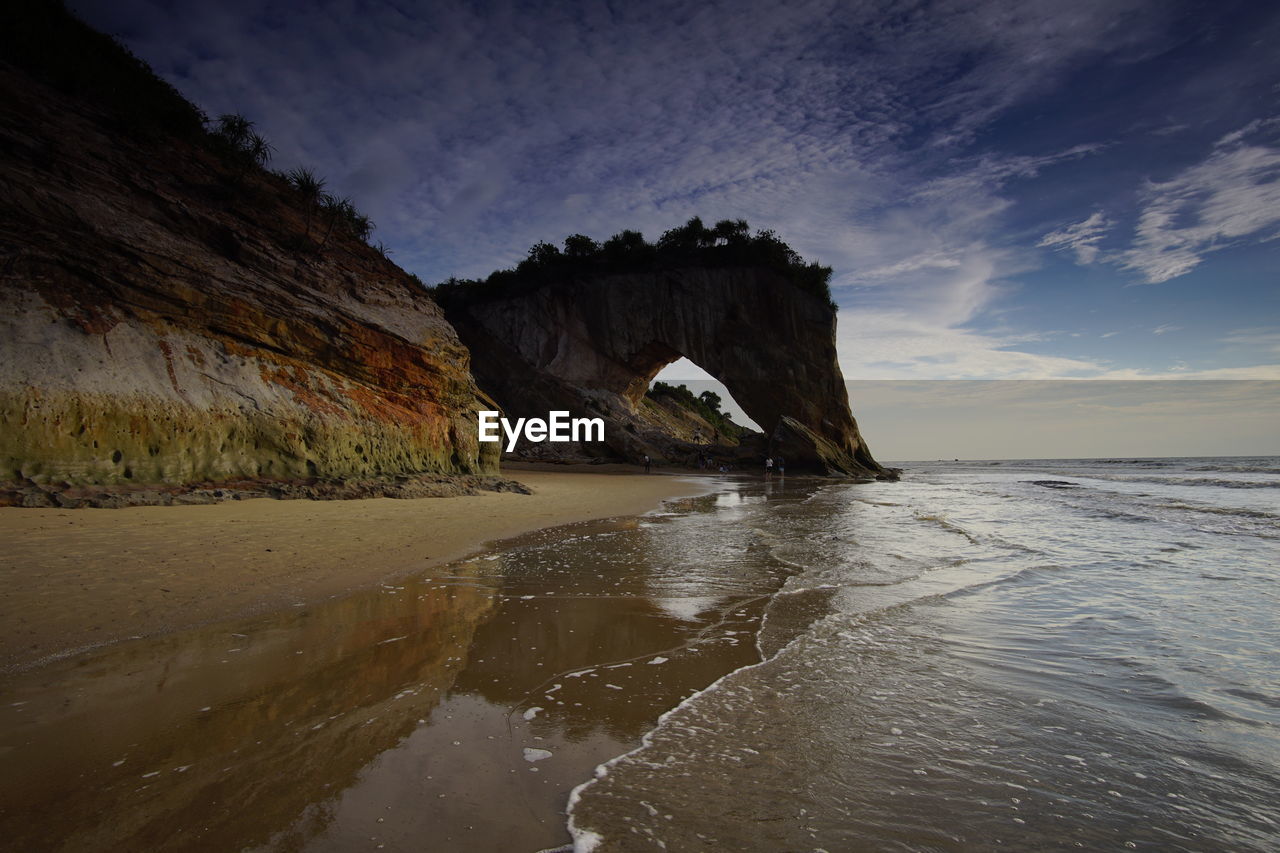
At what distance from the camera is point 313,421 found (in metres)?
11.6

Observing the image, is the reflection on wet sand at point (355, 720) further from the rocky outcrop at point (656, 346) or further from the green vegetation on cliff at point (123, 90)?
the rocky outcrop at point (656, 346)

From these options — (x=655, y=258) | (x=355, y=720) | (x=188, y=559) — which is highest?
(x=655, y=258)

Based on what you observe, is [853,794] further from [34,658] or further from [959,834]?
[34,658]

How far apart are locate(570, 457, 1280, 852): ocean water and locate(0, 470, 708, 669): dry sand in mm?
3768

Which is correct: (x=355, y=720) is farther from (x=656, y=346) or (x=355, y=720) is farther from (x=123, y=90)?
(x=656, y=346)

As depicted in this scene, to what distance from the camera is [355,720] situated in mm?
2715

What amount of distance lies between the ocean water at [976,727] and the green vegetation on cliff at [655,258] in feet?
99.7


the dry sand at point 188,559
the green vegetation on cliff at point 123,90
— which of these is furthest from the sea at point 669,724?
the green vegetation on cliff at point 123,90

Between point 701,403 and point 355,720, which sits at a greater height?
point 701,403

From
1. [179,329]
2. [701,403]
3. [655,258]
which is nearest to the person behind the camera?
[179,329]

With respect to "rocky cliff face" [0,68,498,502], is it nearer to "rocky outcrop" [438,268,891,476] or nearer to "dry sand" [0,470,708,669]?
"dry sand" [0,470,708,669]

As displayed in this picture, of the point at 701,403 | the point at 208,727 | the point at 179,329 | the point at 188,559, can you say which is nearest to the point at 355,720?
Result: the point at 208,727

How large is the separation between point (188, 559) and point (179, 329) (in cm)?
686

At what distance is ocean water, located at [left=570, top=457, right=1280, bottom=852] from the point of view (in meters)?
2.01
